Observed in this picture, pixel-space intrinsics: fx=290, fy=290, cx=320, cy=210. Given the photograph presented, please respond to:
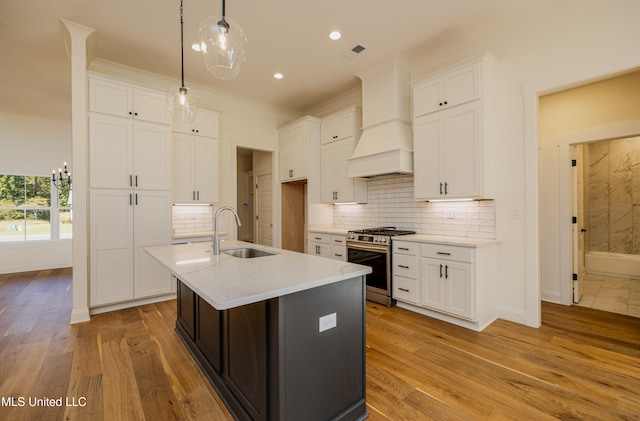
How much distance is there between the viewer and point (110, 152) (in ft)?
11.6

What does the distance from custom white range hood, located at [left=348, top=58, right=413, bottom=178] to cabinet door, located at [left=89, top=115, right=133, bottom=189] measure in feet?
9.80

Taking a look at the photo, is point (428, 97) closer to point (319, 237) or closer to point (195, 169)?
point (319, 237)

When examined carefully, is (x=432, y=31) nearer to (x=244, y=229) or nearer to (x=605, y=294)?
(x=605, y=294)

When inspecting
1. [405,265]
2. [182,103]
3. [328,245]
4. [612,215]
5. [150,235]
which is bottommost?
[405,265]

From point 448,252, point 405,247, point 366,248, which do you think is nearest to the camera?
point 448,252

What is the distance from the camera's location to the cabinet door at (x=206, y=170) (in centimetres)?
439

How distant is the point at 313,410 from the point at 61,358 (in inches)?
92.0

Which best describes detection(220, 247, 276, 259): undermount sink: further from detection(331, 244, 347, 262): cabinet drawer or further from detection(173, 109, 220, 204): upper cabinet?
detection(173, 109, 220, 204): upper cabinet

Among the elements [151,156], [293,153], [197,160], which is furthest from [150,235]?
[293,153]

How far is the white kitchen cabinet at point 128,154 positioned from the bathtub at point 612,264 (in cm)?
739

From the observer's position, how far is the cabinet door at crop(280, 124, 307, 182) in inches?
201

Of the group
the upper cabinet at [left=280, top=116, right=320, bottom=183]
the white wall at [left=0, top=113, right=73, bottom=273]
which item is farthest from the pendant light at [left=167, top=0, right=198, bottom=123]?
the white wall at [left=0, top=113, right=73, bottom=273]

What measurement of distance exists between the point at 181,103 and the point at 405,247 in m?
2.83

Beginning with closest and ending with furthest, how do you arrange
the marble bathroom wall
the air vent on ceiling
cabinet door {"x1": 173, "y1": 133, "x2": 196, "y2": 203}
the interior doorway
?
1. the air vent on ceiling
2. cabinet door {"x1": 173, "y1": 133, "x2": 196, "y2": 203}
3. the marble bathroom wall
4. the interior doorway
